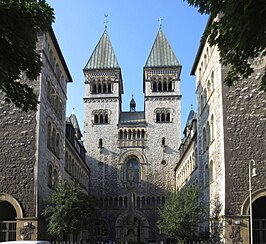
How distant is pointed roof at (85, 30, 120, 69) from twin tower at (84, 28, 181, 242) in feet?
0.50

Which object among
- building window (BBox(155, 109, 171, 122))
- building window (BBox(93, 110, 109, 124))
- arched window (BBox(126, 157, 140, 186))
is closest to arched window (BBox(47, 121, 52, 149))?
arched window (BBox(126, 157, 140, 186))

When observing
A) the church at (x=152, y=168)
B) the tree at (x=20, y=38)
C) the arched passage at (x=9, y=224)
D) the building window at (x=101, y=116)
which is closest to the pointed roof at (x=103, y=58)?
the building window at (x=101, y=116)

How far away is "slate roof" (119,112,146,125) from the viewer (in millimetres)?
68225

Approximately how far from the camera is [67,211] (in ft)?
104

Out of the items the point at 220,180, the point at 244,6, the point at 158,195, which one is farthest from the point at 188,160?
the point at 244,6

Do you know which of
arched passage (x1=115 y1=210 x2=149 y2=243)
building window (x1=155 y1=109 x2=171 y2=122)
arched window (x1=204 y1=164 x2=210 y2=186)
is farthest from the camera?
building window (x1=155 y1=109 x2=171 y2=122)

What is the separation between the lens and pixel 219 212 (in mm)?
28844

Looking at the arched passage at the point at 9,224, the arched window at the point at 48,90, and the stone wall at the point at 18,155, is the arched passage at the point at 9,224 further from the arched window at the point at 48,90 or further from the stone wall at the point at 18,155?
the arched window at the point at 48,90

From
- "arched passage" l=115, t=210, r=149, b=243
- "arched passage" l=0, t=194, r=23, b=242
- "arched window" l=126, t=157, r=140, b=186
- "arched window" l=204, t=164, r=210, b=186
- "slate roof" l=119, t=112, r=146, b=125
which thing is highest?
"slate roof" l=119, t=112, r=146, b=125

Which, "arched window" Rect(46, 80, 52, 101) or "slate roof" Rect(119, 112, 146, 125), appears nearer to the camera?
"arched window" Rect(46, 80, 52, 101)

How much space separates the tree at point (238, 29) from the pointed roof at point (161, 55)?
5672cm

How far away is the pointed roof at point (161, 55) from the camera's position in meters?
69.9

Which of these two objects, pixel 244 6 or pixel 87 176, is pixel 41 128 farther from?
pixel 87 176

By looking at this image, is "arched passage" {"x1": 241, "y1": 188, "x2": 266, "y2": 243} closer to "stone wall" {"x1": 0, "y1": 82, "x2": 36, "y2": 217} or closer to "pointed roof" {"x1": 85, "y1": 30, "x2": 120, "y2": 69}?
"stone wall" {"x1": 0, "y1": 82, "x2": 36, "y2": 217}
